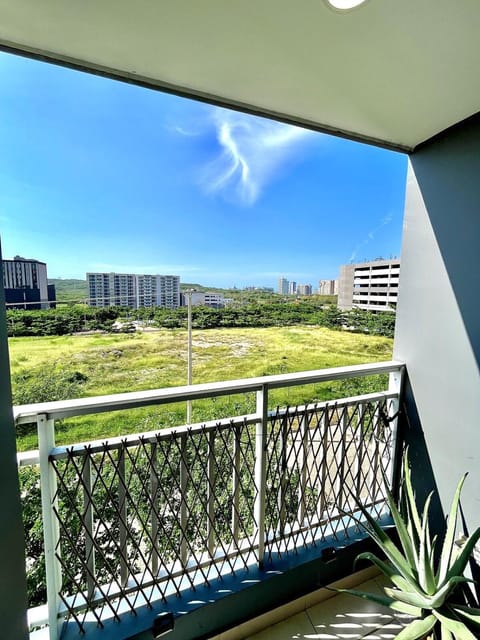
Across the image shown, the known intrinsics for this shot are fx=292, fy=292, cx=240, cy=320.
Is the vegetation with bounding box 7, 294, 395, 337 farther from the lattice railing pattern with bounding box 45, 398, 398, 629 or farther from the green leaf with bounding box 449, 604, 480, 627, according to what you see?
the green leaf with bounding box 449, 604, 480, 627

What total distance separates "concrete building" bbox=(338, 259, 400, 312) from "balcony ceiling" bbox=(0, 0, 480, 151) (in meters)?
0.88

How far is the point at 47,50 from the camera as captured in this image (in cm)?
97

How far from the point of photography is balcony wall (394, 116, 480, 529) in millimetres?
1396

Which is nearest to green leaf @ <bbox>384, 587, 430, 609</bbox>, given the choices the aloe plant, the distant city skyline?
the aloe plant

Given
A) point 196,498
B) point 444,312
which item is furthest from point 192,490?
point 444,312

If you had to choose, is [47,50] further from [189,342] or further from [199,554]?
[189,342]

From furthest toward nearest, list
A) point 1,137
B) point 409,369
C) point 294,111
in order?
point 1,137
point 409,369
point 294,111

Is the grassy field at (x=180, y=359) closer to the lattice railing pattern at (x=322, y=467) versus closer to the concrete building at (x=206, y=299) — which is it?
the lattice railing pattern at (x=322, y=467)

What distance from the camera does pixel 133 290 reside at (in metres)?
2.96

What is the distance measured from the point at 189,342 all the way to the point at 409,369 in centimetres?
242

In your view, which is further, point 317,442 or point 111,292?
point 111,292

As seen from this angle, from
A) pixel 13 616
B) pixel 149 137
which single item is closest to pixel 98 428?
pixel 13 616

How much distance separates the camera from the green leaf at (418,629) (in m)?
1.05

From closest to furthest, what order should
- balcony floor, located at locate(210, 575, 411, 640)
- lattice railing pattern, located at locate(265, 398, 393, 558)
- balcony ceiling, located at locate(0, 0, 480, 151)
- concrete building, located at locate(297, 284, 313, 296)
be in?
1. balcony ceiling, located at locate(0, 0, 480, 151)
2. balcony floor, located at locate(210, 575, 411, 640)
3. lattice railing pattern, located at locate(265, 398, 393, 558)
4. concrete building, located at locate(297, 284, 313, 296)
